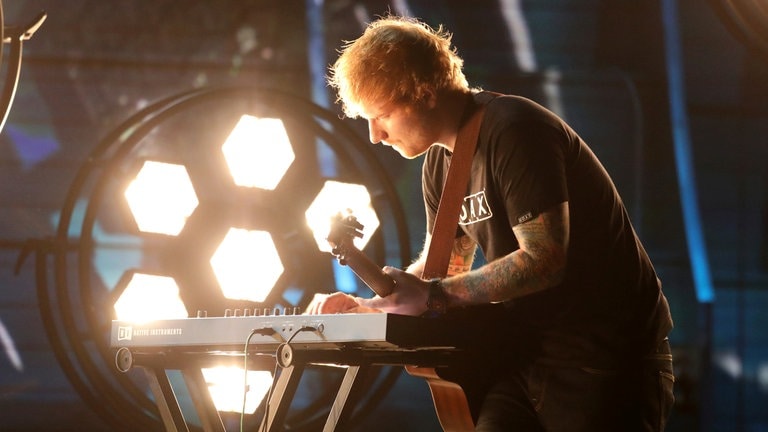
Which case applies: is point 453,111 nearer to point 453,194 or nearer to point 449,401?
→ point 453,194

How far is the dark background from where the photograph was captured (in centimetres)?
401

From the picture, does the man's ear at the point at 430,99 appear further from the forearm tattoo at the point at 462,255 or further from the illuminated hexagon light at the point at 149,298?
the illuminated hexagon light at the point at 149,298

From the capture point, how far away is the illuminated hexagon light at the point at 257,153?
3684mm

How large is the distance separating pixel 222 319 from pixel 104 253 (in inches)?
96.0

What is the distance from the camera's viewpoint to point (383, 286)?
1483 millimetres

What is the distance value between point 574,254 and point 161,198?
7.76ft

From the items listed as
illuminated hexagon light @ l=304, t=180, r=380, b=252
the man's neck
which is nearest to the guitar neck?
the man's neck

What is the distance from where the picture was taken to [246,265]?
361cm

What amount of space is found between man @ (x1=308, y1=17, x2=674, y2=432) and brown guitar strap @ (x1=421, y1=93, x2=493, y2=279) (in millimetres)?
18

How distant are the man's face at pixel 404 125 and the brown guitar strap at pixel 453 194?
0.08 m

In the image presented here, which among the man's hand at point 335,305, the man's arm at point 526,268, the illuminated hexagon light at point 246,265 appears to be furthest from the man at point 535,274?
the illuminated hexagon light at point 246,265

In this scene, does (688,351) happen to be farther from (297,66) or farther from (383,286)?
(383,286)

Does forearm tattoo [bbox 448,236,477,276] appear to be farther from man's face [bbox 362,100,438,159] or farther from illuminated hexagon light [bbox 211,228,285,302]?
illuminated hexagon light [bbox 211,228,285,302]

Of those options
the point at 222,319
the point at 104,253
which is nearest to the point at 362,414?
the point at 104,253
